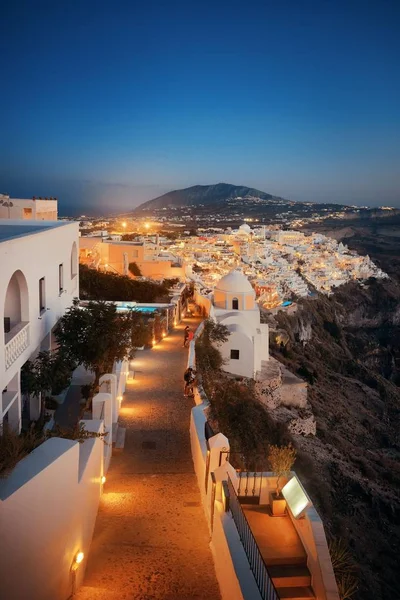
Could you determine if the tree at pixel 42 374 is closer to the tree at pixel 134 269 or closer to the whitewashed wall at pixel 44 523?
the whitewashed wall at pixel 44 523

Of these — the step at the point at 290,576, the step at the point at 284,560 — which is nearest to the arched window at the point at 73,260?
the step at the point at 284,560

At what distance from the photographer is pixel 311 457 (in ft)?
57.7

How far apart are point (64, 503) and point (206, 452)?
2.76 m

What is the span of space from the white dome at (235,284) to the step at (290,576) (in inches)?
589

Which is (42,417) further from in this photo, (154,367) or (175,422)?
(154,367)

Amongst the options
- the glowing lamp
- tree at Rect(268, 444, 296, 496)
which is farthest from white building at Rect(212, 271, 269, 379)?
the glowing lamp

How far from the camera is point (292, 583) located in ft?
21.0

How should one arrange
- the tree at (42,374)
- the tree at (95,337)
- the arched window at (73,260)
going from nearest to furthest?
the tree at (42,374) < the tree at (95,337) < the arched window at (73,260)

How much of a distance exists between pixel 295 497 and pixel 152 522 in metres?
2.09

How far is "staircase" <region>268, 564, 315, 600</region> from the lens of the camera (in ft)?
20.9

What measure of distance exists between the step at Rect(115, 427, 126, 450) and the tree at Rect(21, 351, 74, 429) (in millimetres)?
1489

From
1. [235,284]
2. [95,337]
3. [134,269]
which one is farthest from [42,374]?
[134,269]

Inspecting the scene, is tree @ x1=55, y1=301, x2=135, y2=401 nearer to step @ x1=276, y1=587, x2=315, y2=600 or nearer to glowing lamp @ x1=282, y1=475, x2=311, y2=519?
glowing lamp @ x1=282, y1=475, x2=311, y2=519

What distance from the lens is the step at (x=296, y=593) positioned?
636cm
